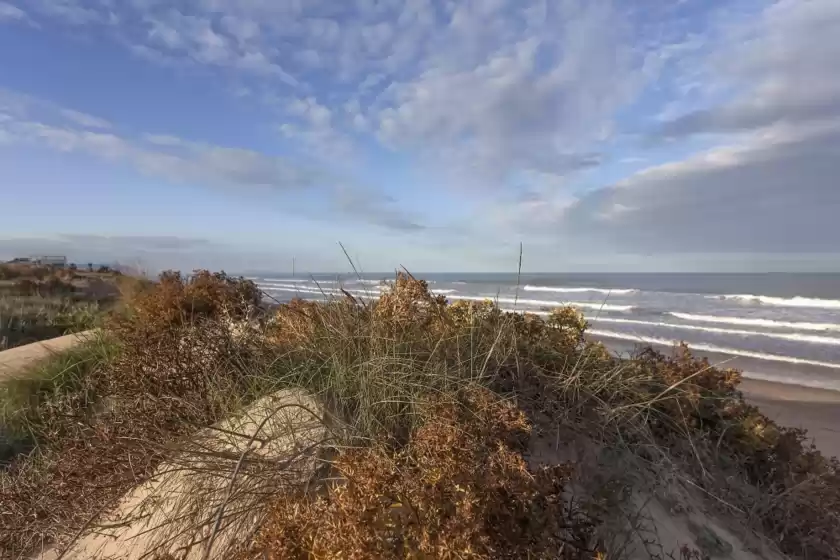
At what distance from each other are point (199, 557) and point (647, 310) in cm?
2812

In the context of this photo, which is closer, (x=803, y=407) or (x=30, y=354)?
(x=30, y=354)

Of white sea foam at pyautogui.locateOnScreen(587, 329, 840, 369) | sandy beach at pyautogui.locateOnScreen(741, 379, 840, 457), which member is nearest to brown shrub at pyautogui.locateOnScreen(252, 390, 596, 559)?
sandy beach at pyautogui.locateOnScreen(741, 379, 840, 457)

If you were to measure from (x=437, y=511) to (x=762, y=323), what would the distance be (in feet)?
78.5

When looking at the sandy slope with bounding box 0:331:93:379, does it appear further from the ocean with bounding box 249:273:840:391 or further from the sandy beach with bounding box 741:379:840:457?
the sandy beach with bounding box 741:379:840:457

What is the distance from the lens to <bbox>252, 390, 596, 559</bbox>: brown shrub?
1977 millimetres

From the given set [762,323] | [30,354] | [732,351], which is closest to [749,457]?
[30,354]

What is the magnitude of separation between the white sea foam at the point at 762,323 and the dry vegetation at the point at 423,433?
19.0 meters

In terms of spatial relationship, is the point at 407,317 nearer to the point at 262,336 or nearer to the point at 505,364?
the point at 505,364

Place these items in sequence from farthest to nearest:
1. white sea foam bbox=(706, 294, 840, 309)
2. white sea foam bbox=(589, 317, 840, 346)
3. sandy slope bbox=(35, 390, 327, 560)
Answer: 1. white sea foam bbox=(706, 294, 840, 309)
2. white sea foam bbox=(589, 317, 840, 346)
3. sandy slope bbox=(35, 390, 327, 560)

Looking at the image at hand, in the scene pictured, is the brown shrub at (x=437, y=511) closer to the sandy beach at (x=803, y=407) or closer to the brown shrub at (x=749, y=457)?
the brown shrub at (x=749, y=457)

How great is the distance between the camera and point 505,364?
400 centimetres

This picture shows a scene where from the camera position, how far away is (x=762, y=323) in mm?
21891

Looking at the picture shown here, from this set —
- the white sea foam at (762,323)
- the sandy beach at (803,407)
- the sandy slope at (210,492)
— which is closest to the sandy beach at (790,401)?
the sandy beach at (803,407)

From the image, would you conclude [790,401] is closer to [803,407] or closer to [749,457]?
[803,407]
